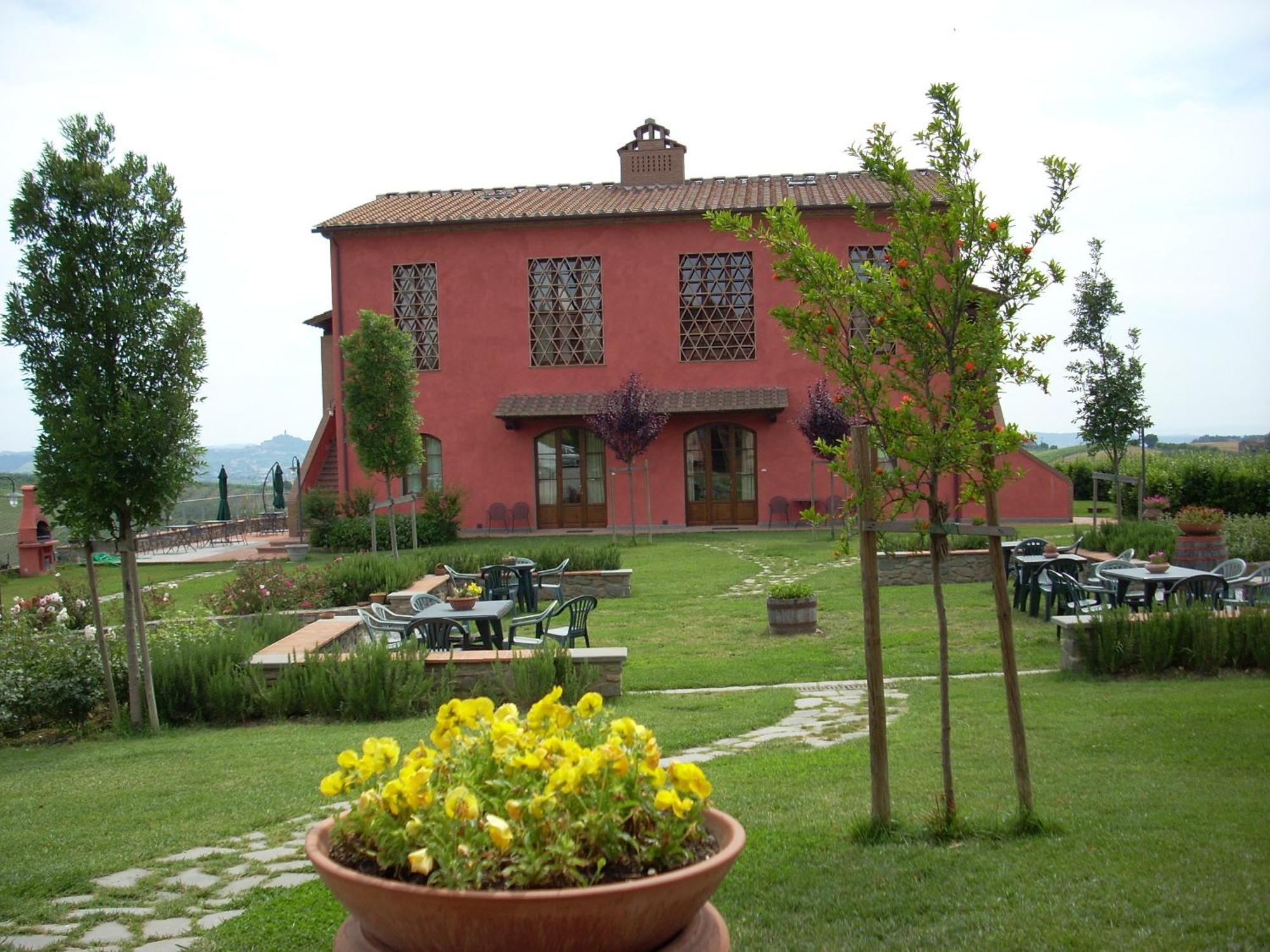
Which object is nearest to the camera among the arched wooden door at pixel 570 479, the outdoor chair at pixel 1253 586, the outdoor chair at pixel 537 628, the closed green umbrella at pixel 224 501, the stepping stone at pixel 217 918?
the stepping stone at pixel 217 918

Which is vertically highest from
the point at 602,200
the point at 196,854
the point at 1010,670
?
the point at 602,200

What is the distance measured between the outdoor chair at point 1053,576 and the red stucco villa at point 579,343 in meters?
13.0

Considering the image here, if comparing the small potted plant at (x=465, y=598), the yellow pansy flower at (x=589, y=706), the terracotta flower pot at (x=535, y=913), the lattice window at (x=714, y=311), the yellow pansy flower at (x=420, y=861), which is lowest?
the small potted plant at (x=465, y=598)

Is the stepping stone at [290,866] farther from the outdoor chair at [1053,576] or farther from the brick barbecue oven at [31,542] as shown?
the brick barbecue oven at [31,542]

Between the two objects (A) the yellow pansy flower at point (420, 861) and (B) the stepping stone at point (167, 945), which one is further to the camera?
(B) the stepping stone at point (167, 945)

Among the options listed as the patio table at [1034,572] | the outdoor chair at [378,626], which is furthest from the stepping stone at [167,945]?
the patio table at [1034,572]

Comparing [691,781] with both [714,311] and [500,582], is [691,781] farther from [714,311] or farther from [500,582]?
[714,311]

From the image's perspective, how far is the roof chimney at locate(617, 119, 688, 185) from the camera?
29.1 m

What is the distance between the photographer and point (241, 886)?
432cm

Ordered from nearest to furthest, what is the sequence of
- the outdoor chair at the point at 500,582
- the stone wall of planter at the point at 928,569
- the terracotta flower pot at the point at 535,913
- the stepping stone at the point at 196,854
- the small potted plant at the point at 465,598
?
A: 1. the terracotta flower pot at the point at 535,913
2. the stepping stone at the point at 196,854
3. the small potted plant at the point at 465,598
4. the outdoor chair at the point at 500,582
5. the stone wall of planter at the point at 928,569

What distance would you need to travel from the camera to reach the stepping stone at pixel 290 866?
4.51m

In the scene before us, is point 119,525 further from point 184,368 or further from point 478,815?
point 478,815

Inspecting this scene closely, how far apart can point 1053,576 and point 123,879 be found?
9379 millimetres

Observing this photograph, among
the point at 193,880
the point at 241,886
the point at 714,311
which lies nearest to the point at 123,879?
the point at 193,880
